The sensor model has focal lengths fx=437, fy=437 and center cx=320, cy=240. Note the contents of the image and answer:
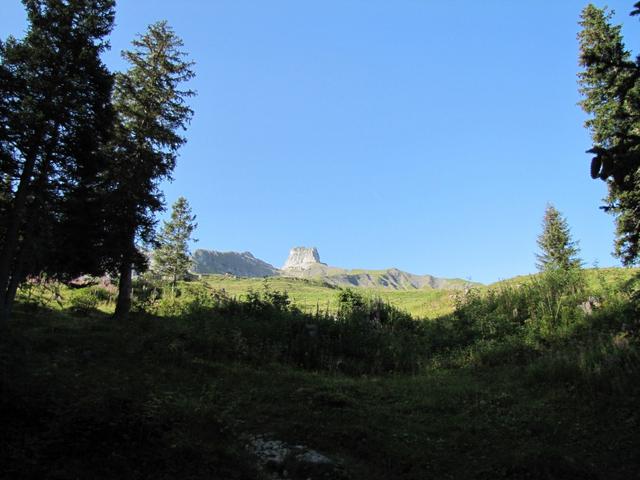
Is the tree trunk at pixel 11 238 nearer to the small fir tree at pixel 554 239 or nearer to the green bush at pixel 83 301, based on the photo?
the green bush at pixel 83 301

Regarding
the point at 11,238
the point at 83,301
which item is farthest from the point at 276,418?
the point at 83,301

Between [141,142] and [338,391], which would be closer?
[338,391]

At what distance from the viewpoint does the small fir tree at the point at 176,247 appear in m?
41.8

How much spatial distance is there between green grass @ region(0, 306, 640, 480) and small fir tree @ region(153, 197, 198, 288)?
29.7m

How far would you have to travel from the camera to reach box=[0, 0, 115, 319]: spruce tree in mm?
15125

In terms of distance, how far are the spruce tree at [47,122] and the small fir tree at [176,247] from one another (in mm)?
24010

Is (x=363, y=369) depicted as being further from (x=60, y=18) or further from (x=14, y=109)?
(x=60, y=18)

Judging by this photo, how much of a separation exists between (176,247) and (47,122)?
27353mm

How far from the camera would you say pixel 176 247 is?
139ft

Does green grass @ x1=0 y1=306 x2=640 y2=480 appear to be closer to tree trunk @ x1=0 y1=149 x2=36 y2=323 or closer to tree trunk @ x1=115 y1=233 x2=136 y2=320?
tree trunk @ x1=0 y1=149 x2=36 y2=323

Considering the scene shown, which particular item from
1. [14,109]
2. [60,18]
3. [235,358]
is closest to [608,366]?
[235,358]

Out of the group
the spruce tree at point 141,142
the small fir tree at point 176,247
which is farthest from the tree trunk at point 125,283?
the small fir tree at point 176,247

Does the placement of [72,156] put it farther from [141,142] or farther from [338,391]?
[338,391]

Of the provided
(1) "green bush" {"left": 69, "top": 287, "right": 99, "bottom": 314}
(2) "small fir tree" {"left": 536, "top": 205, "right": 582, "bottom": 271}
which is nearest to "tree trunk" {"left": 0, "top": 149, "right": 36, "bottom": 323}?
(1) "green bush" {"left": 69, "top": 287, "right": 99, "bottom": 314}
